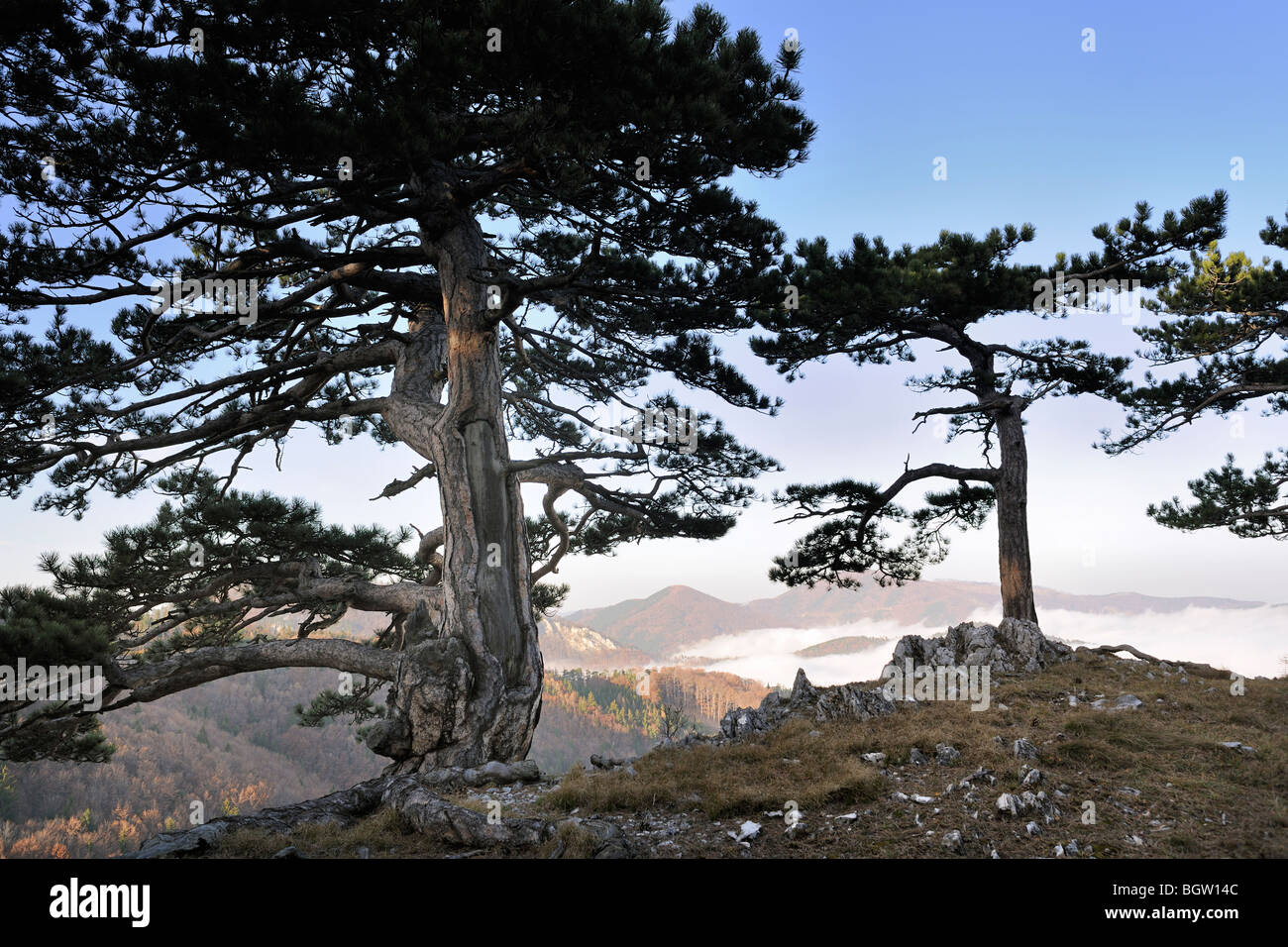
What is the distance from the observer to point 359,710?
1466cm

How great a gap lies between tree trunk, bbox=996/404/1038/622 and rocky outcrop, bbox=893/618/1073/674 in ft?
2.61

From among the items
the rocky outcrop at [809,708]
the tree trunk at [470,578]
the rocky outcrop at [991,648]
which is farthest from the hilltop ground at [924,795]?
the rocky outcrop at [991,648]

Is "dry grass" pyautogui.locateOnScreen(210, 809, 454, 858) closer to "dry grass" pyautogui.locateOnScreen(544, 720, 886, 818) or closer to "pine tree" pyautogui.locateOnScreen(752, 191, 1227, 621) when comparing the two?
"dry grass" pyautogui.locateOnScreen(544, 720, 886, 818)

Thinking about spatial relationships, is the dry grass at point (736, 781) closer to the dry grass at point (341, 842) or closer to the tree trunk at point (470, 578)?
the dry grass at point (341, 842)

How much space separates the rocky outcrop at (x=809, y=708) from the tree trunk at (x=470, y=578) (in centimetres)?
276

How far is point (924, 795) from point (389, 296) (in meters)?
9.91

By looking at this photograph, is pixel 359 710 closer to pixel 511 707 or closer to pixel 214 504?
pixel 214 504

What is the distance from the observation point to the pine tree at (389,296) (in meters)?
6.79

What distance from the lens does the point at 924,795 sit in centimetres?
611

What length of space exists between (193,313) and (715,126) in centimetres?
741

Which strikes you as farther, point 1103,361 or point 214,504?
point 1103,361

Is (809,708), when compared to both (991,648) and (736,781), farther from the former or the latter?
(991,648)

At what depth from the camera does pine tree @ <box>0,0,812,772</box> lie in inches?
267
